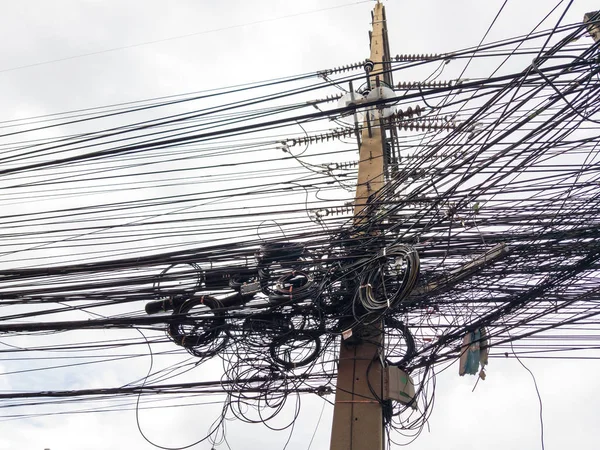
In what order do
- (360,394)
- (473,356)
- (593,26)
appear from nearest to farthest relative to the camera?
1. (593,26)
2. (473,356)
3. (360,394)

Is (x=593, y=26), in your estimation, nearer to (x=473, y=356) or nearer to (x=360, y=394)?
(x=473, y=356)

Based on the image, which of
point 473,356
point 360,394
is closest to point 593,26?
point 473,356

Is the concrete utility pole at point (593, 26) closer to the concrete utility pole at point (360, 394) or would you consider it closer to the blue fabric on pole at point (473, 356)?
the concrete utility pole at point (360, 394)

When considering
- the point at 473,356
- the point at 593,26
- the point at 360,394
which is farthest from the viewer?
the point at 360,394

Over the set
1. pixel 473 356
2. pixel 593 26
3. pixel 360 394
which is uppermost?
pixel 593 26

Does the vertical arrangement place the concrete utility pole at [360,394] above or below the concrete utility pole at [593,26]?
below

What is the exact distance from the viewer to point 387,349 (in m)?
4.48

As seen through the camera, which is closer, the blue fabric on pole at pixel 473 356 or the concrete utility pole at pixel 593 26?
the concrete utility pole at pixel 593 26

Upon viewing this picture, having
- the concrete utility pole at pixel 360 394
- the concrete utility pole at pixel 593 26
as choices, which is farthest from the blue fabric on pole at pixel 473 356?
the concrete utility pole at pixel 593 26

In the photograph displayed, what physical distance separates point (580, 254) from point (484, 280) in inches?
28.4

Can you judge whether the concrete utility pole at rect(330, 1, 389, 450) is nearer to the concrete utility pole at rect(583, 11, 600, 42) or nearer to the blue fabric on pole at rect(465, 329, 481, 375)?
the blue fabric on pole at rect(465, 329, 481, 375)

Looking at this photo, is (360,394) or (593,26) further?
(360,394)

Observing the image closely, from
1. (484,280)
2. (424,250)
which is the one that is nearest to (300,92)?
(424,250)

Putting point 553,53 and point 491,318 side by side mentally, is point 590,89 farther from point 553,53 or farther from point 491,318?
point 491,318
